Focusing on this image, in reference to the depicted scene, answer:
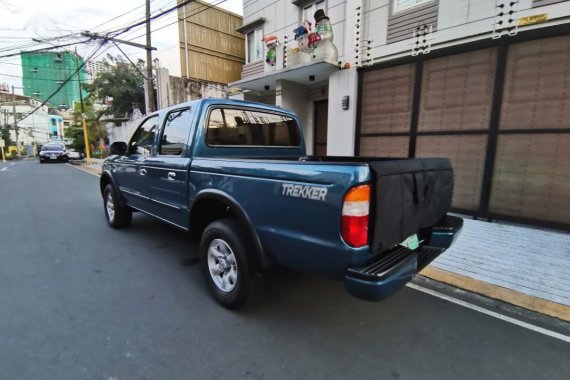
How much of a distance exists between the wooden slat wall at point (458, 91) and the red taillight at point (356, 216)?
16.9 feet

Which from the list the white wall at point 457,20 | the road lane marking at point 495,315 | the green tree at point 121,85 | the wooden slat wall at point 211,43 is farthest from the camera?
the green tree at point 121,85

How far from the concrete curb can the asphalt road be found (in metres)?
0.44

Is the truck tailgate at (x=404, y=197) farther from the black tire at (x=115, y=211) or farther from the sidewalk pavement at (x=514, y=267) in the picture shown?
the black tire at (x=115, y=211)

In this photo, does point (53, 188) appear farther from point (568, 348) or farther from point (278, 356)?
point (568, 348)

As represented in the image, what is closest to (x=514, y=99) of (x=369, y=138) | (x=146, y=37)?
(x=369, y=138)

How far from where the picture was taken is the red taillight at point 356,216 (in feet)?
6.00

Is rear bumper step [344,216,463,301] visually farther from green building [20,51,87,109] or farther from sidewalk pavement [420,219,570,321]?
green building [20,51,87,109]

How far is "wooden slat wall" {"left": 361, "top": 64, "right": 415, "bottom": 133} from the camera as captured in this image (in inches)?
261

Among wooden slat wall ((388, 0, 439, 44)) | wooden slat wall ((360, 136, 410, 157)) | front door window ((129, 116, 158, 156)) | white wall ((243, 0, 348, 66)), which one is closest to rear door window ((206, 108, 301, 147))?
front door window ((129, 116, 158, 156))

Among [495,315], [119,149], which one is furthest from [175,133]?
[495,315]

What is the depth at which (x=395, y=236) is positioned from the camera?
2.13 m

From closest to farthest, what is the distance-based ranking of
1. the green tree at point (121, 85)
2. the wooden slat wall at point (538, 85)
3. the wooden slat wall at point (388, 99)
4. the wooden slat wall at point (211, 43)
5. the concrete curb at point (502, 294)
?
the concrete curb at point (502, 294) < the wooden slat wall at point (538, 85) < the wooden slat wall at point (388, 99) < the wooden slat wall at point (211, 43) < the green tree at point (121, 85)

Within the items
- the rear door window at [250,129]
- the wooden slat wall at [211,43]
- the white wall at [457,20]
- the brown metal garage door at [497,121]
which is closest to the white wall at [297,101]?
the white wall at [457,20]

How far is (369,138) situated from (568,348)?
5.79 m
